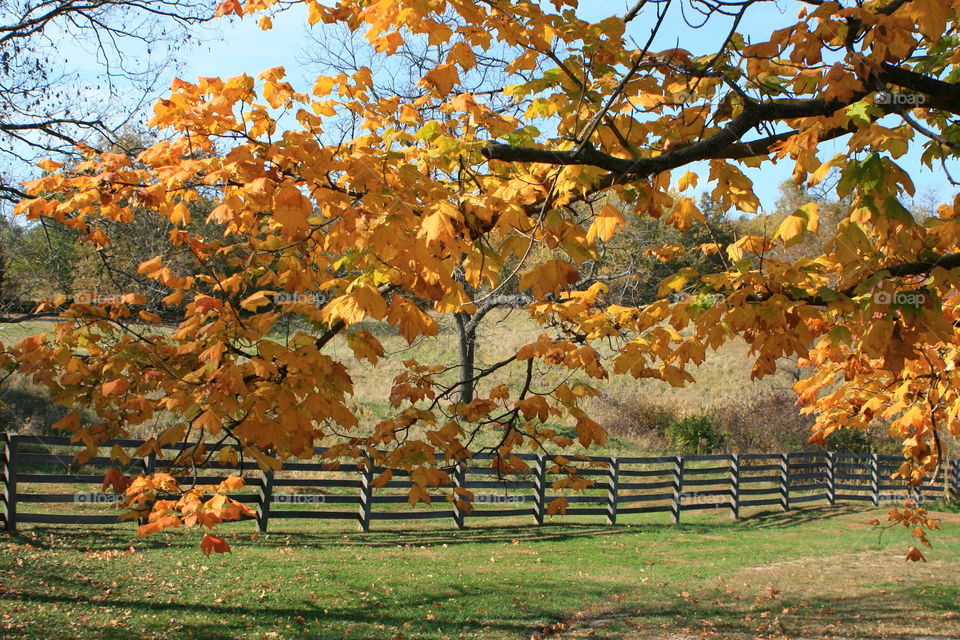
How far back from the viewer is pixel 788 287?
10.9ft

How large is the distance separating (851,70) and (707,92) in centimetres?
89

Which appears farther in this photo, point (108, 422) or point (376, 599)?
point (376, 599)

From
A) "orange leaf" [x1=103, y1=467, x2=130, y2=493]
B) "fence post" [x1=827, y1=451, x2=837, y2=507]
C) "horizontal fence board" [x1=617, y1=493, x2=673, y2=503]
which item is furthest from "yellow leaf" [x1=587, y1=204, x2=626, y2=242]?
"fence post" [x1=827, y1=451, x2=837, y2=507]

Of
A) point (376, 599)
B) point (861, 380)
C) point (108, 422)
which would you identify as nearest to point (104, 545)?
point (376, 599)

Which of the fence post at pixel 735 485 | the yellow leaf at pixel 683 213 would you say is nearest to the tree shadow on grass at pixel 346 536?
the fence post at pixel 735 485

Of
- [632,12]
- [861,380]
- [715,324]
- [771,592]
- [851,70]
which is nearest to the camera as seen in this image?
[851,70]

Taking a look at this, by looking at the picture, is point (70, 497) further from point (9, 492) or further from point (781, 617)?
point (781, 617)

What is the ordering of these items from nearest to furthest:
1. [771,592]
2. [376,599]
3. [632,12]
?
[632,12] → [376,599] → [771,592]

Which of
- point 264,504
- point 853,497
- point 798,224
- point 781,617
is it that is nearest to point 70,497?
point 264,504

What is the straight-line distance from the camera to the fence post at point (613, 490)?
1475 centimetres

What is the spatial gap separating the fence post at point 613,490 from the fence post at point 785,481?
192 inches

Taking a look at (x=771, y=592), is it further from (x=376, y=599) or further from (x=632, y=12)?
(x=632, y=12)

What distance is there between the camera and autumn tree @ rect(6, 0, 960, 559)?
2715 mm

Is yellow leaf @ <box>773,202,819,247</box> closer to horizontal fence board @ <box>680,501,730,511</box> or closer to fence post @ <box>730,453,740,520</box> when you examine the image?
fence post @ <box>730,453,740,520</box>
